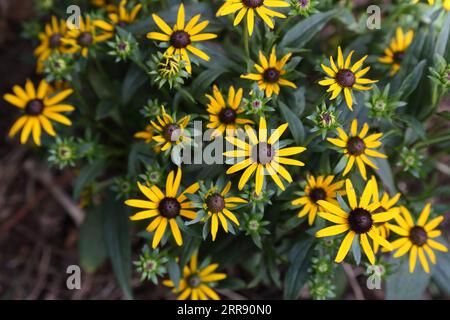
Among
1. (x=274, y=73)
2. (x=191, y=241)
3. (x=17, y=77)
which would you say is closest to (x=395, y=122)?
(x=274, y=73)

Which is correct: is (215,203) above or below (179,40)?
below

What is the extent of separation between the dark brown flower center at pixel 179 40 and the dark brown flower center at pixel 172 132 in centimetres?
36

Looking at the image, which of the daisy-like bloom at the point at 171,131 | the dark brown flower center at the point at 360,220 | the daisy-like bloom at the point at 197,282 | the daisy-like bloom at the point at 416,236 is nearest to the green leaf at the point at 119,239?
the daisy-like bloom at the point at 197,282

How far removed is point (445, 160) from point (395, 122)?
111 cm

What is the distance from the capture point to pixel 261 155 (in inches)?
76.4

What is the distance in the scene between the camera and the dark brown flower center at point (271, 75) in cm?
217

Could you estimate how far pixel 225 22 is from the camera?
Result: 2.45 meters

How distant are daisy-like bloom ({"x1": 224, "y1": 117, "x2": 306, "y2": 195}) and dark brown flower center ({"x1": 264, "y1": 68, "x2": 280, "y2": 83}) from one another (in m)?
0.30

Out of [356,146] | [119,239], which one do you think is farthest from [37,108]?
[356,146]

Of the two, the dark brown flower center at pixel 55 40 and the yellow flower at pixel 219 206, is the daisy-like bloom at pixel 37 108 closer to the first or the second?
the dark brown flower center at pixel 55 40

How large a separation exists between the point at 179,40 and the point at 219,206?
27.9 inches

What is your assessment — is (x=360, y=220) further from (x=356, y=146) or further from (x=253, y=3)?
(x=253, y=3)

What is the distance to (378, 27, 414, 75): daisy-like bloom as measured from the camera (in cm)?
254
